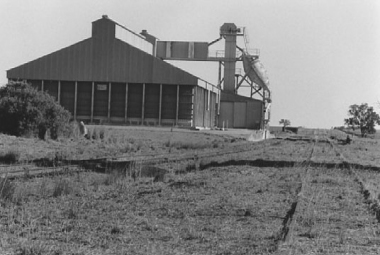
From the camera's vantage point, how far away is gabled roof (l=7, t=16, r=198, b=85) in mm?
74312

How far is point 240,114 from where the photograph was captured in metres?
90.2

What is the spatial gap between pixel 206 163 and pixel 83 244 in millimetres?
17573

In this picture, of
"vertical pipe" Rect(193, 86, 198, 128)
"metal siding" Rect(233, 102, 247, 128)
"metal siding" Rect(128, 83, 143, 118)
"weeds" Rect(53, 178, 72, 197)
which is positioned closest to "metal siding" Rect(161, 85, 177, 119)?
"vertical pipe" Rect(193, 86, 198, 128)

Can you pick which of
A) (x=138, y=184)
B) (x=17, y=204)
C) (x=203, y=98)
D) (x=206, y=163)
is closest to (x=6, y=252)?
(x=17, y=204)

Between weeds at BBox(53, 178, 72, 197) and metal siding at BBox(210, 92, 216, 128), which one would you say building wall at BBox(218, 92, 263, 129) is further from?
weeds at BBox(53, 178, 72, 197)

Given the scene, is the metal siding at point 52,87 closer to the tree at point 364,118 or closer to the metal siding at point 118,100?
the metal siding at point 118,100

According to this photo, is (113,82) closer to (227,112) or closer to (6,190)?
(227,112)

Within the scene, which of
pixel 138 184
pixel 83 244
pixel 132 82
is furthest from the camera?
pixel 132 82

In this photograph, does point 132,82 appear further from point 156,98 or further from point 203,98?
point 203,98

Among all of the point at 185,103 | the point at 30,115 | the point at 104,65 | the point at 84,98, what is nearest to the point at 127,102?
the point at 84,98

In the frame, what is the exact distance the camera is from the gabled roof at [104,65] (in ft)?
244

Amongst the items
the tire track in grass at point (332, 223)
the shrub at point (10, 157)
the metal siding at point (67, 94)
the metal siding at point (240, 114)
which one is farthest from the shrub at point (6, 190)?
the metal siding at point (240, 114)

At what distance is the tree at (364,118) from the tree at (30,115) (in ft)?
396

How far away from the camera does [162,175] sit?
1978cm
